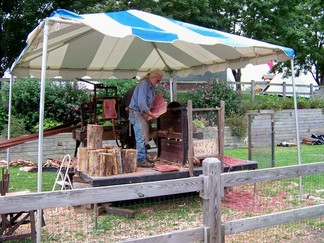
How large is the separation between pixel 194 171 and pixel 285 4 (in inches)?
503

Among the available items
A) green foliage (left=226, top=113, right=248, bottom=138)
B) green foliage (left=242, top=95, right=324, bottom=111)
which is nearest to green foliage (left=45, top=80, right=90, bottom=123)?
green foliage (left=226, top=113, right=248, bottom=138)

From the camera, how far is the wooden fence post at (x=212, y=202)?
3.40m

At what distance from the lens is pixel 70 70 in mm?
9852

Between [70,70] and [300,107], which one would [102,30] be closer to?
[70,70]

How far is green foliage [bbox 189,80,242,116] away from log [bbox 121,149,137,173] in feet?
25.2

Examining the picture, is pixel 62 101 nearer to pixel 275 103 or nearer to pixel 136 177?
pixel 136 177

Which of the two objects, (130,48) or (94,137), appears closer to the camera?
(94,137)

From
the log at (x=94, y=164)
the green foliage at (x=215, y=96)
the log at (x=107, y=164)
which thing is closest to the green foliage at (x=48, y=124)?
the green foliage at (x=215, y=96)

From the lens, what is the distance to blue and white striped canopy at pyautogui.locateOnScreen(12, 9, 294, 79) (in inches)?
199

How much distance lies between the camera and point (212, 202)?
341 cm

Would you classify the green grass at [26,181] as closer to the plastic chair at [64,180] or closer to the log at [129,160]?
the plastic chair at [64,180]

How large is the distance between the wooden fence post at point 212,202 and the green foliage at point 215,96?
33.0 ft

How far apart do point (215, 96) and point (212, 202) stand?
34.4 ft

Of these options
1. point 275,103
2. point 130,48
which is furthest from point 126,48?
point 275,103
